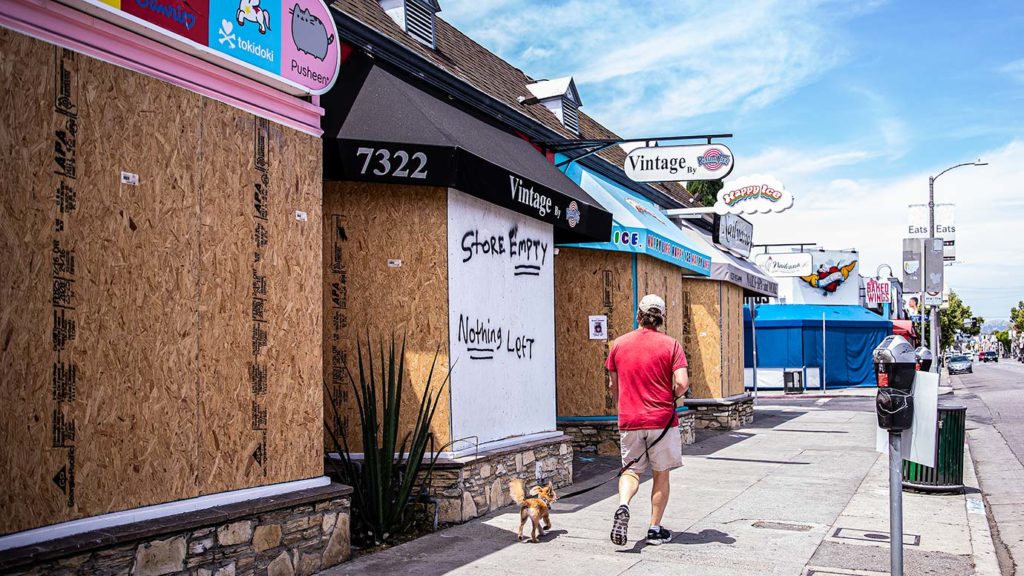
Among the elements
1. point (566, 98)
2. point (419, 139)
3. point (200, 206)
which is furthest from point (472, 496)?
point (566, 98)

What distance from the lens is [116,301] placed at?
4.72 metres

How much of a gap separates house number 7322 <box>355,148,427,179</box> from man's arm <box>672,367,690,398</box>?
2.60 m

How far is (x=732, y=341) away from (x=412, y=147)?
11.7 meters

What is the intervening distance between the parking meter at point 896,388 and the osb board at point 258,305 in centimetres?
373

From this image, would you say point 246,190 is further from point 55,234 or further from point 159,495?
point 159,495

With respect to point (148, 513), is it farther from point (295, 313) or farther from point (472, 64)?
point (472, 64)

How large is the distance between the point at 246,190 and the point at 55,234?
1456 millimetres

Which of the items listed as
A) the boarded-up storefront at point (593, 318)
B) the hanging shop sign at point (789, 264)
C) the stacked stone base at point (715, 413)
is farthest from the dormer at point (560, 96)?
the hanging shop sign at point (789, 264)

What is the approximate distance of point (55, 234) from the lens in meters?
4.38

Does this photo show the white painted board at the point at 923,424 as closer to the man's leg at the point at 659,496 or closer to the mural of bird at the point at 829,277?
the man's leg at the point at 659,496

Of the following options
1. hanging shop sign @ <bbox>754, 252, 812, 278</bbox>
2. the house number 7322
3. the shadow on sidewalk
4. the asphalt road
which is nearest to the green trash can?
the asphalt road

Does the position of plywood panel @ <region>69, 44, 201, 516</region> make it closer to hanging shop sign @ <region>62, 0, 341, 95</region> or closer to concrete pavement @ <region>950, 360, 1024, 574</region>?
hanging shop sign @ <region>62, 0, 341, 95</region>

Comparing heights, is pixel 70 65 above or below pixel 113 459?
above

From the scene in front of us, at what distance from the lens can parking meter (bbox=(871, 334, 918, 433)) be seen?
4938 millimetres
